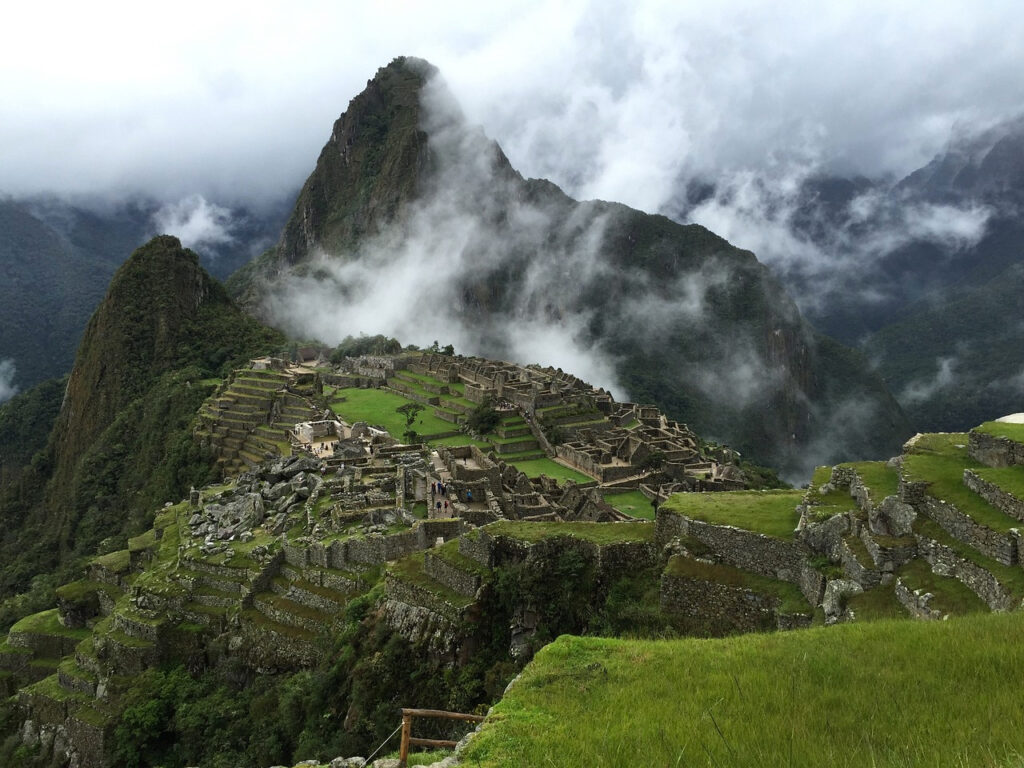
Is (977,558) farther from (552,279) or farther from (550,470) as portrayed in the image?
(552,279)

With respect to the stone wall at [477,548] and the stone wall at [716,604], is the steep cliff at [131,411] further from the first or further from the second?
the stone wall at [716,604]

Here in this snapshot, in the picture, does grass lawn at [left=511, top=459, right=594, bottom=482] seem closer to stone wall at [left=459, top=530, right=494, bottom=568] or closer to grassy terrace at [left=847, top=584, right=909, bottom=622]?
stone wall at [left=459, top=530, right=494, bottom=568]

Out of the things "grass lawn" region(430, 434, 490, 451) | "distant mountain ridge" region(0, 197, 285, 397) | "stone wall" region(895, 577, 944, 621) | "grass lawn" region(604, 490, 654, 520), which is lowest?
"stone wall" region(895, 577, 944, 621)

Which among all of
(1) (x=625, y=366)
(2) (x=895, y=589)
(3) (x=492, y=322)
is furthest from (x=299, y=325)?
(2) (x=895, y=589)

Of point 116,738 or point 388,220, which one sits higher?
point 388,220

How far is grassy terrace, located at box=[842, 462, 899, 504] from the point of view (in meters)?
10.2

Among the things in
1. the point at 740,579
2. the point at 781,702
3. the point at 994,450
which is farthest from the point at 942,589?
the point at 781,702

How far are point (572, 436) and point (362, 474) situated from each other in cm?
3227

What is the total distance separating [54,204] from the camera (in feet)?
555

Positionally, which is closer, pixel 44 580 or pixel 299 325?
pixel 44 580

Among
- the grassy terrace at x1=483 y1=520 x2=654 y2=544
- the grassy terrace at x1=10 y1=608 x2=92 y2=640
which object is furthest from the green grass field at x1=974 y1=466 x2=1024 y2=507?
the grassy terrace at x1=10 y1=608 x2=92 y2=640

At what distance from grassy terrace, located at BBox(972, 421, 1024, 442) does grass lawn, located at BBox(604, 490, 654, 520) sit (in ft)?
82.9

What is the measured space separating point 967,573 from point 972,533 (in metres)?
0.57

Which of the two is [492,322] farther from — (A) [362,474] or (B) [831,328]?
(A) [362,474]
